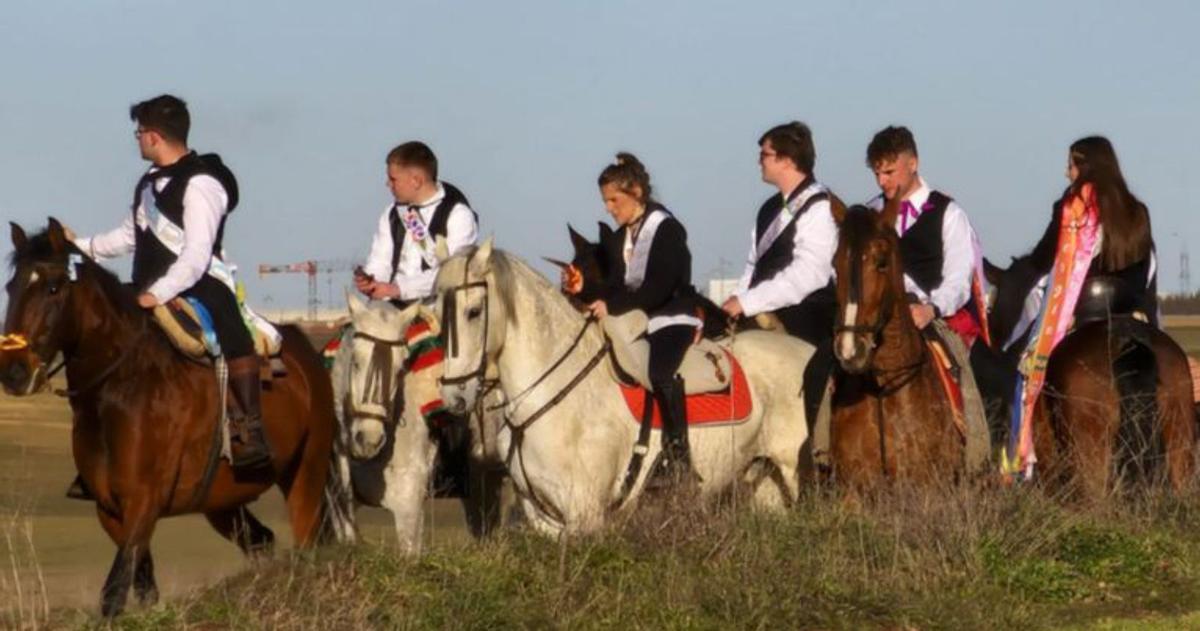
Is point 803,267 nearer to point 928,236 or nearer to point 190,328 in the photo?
point 928,236

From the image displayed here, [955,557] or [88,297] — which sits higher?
[88,297]

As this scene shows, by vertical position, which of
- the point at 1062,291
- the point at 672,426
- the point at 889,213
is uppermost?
the point at 889,213

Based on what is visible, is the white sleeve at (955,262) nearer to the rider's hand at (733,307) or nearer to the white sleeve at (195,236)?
the rider's hand at (733,307)

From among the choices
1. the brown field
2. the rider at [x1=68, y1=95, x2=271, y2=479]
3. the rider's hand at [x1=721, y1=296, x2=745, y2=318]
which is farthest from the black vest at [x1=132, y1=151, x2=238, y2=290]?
the rider's hand at [x1=721, y1=296, x2=745, y2=318]

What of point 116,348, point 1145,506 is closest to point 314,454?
point 116,348

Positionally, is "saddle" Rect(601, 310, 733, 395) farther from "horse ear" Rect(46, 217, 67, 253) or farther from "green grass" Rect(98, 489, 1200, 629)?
"horse ear" Rect(46, 217, 67, 253)

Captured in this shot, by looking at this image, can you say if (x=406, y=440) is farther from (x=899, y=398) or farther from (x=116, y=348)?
(x=899, y=398)

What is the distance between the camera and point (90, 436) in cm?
1339

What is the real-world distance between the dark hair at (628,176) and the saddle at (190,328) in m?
2.14

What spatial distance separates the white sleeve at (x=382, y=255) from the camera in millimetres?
15695

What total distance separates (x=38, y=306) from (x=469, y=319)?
220 cm

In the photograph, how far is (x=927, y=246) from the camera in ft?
48.5

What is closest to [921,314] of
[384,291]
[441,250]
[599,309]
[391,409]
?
[599,309]

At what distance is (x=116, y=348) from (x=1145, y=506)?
18.1 feet
